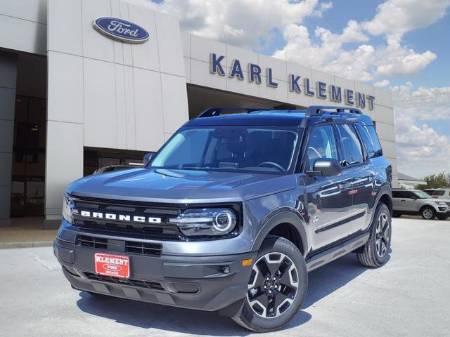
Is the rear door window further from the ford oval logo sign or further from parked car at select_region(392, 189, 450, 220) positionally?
parked car at select_region(392, 189, 450, 220)

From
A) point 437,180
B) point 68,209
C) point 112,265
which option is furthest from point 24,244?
point 437,180

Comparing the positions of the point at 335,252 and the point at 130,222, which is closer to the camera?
the point at 130,222

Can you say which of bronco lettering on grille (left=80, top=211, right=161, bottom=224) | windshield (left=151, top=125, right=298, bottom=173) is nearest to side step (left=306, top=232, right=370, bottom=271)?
windshield (left=151, top=125, right=298, bottom=173)

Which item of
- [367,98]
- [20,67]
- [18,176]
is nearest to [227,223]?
[20,67]

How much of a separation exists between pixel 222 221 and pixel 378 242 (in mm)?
3714

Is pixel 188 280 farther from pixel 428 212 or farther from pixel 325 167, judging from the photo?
pixel 428 212

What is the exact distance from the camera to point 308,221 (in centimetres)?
439

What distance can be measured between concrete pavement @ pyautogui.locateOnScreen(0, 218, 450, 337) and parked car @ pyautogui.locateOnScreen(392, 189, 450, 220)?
62.5ft

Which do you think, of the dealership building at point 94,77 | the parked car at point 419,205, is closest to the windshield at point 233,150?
the dealership building at point 94,77

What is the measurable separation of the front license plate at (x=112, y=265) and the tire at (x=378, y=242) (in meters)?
3.74

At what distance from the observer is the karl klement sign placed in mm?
21533

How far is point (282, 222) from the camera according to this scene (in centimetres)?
397

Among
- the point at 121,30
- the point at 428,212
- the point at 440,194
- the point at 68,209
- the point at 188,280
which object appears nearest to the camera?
the point at 188,280

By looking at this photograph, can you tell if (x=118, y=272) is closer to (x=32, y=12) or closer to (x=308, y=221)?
(x=308, y=221)
